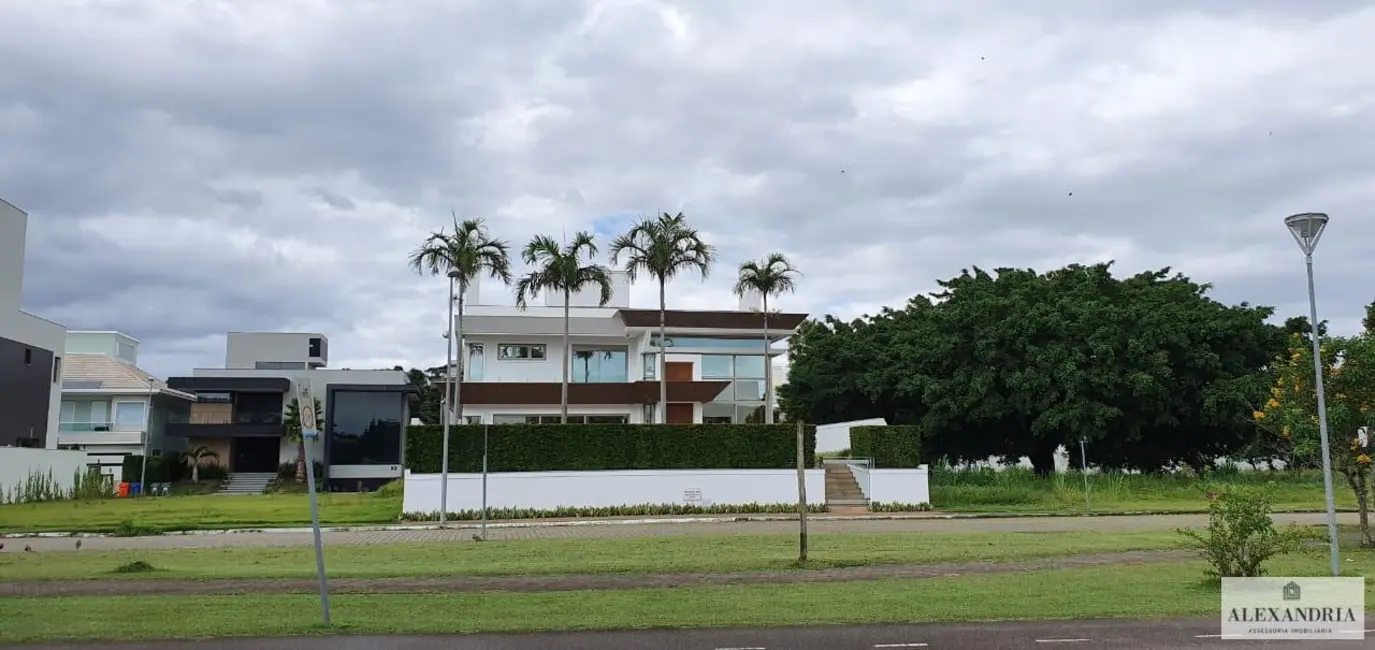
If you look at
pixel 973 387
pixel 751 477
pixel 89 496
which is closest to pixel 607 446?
pixel 751 477

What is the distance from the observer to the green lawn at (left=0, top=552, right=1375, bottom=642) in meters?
11.0

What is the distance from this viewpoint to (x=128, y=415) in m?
56.8

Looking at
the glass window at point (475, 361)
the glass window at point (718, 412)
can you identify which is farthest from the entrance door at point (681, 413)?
the glass window at point (475, 361)

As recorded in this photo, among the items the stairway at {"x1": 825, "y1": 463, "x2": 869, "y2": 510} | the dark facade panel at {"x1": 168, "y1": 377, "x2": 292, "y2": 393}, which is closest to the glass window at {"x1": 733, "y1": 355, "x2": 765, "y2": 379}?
the stairway at {"x1": 825, "y1": 463, "x2": 869, "y2": 510}

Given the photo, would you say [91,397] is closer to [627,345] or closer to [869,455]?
[627,345]

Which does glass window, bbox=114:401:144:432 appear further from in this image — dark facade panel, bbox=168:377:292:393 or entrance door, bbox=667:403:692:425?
entrance door, bbox=667:403:692:425

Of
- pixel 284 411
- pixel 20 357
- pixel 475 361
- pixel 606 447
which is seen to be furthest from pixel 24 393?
pixel 606 447

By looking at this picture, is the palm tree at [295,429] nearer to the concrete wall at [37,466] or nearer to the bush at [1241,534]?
the concrete wall at [37,466]

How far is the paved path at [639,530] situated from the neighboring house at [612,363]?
42.7 ft

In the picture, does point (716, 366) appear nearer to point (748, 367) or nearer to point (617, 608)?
point (748, 367)

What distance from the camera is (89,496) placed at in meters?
46.4

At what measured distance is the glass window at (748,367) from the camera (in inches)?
1804

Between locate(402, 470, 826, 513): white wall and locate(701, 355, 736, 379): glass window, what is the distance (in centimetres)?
1017

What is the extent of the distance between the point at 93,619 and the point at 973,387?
115 ft
